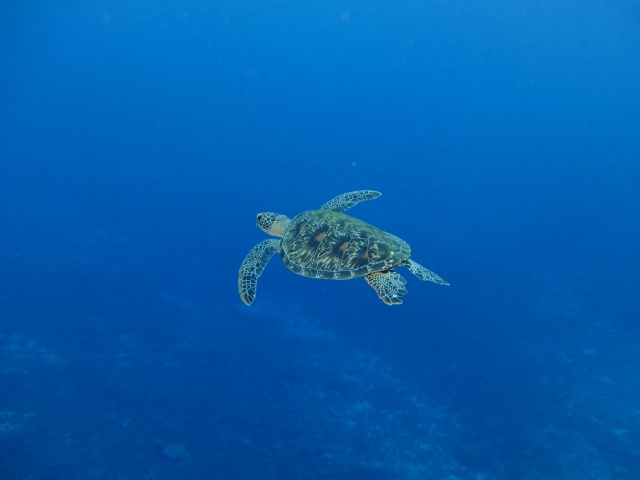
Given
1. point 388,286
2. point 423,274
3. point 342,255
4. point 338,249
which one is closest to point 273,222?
point 338,249

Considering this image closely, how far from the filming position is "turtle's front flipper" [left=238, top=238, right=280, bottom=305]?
856 cm

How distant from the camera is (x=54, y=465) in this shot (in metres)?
12.9

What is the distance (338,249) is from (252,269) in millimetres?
2406

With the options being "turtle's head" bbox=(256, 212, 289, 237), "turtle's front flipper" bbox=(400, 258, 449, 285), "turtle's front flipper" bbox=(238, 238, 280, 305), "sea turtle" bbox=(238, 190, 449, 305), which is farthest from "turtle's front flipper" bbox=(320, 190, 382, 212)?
"turtle's front flipper" bbox=(400, 258, 449, 285)

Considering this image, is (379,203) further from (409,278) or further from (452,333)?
(452,333)

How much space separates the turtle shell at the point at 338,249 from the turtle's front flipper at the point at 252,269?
884 mm

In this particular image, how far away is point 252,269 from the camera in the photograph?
30.0 ft

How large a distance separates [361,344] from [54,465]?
41.2 ft

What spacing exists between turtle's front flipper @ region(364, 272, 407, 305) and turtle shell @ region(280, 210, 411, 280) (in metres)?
0.25

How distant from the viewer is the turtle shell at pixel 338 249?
758 centimetres

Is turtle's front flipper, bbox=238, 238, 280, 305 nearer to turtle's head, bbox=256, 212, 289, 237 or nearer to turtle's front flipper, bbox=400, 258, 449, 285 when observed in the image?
turtle's head, bbox=256, 212, 289, 237

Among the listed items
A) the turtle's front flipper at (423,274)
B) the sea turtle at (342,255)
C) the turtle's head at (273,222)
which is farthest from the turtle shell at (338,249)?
the turtle's head at (273,222)

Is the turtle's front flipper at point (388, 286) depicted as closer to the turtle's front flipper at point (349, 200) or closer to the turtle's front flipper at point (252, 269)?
the turtle's front flipper at point (252, 269)

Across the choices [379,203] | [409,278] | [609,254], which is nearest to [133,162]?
[379,203]
